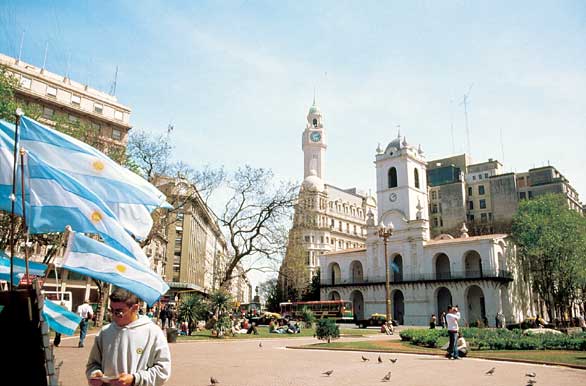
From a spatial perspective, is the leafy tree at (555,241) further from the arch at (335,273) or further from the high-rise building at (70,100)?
the high-rise building at (70,100)

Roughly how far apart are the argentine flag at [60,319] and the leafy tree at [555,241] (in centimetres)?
4254

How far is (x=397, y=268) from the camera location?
51938 mm

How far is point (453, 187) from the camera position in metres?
74.5

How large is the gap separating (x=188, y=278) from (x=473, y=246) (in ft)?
129

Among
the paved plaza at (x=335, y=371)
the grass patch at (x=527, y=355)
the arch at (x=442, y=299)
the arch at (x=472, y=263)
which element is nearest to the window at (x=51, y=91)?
the paved plaza at (x=335, y=371)

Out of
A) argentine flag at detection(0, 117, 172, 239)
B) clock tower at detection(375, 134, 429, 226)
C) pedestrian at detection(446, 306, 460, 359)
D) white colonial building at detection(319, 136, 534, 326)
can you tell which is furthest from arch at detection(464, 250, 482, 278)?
argentine flag at detection(0, 117, 172, 239)

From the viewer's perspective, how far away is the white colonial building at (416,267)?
4578 centimetres

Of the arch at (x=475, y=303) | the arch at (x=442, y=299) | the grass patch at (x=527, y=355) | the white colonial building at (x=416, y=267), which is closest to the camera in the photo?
the grass patch at (x=527, y=355)

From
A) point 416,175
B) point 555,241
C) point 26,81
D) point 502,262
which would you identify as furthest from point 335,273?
point 26,81

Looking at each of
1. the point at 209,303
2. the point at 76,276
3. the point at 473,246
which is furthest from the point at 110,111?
the point at 473,246

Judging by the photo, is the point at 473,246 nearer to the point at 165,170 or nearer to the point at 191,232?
the point at 165,170

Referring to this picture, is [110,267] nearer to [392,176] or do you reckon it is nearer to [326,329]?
[326,329]

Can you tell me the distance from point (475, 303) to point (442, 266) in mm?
5332

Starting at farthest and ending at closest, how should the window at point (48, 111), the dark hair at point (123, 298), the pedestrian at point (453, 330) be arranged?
the window at point (48, 111) → the pedestrian at point (453, 330) → the dark hair at point (123, 298)
